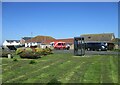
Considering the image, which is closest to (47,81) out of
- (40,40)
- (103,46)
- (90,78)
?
(90,78)

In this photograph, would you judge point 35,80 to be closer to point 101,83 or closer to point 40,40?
point 101,83

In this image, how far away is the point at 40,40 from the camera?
10719 centimetres

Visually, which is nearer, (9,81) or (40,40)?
(9,81)

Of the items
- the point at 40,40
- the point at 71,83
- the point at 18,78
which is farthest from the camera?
the point at 40,40

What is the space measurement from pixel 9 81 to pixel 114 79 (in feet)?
15.4


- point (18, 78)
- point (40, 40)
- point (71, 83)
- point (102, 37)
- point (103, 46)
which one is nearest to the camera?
point (71, 83)

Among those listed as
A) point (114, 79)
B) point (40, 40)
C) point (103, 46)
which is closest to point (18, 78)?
point (114, 79)

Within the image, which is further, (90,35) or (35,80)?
(90,35)

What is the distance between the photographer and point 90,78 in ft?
41.1

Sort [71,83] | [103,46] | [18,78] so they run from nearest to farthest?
[71,83] → [18,78] → [103,46]

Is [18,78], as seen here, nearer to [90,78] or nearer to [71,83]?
[71,83]

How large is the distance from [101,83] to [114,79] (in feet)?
4.11

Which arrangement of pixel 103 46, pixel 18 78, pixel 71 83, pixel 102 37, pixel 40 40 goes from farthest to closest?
1. pixel 40 40
2. pixel 102 37
3. pixel 103 46
4. pixel 18 78
5. pixel 71 83

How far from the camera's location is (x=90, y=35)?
97.1 metres
